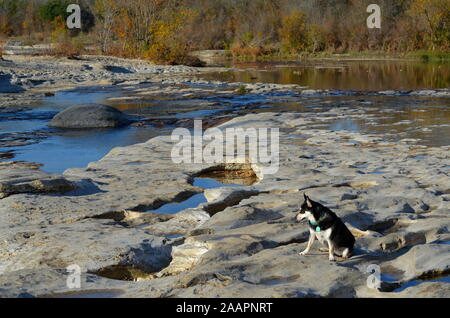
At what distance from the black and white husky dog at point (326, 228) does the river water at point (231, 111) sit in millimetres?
5185

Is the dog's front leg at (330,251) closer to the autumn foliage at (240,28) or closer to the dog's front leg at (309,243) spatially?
the dog's front leg at (309,243)

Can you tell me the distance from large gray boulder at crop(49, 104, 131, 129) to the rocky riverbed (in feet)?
13.0

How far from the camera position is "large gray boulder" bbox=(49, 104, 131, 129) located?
44.3 feet

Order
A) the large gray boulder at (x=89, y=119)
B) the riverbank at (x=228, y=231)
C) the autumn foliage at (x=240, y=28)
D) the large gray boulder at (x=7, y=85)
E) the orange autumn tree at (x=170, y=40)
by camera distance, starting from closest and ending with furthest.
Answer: the riverbank at (x=228, y=231) < the large gray boulder at (x=89, y=119) < the large gray boulder at (x=7, y=85) < the orange autumn tree at (x=170, y=40) < the autumn foliage at (x=240, y=28)

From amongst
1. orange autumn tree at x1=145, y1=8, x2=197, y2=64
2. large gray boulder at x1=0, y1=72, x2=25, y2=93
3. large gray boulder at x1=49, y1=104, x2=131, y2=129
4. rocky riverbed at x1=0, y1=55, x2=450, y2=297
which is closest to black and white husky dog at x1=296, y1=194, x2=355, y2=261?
rocky riverbed at x1=0, y1=55, x2=450, y2=297

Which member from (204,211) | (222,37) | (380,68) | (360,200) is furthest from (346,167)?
(222,37)

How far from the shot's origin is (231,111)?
15.1m

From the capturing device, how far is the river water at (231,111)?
10875mm

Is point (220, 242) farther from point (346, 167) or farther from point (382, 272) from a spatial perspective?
point (346, 167)

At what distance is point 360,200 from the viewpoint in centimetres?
651

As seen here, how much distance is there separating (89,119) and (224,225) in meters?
8.45

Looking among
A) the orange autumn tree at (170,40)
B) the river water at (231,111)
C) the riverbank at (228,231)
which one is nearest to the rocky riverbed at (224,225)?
the riverbank at (228,231)

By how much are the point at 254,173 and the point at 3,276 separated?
4343 mm
